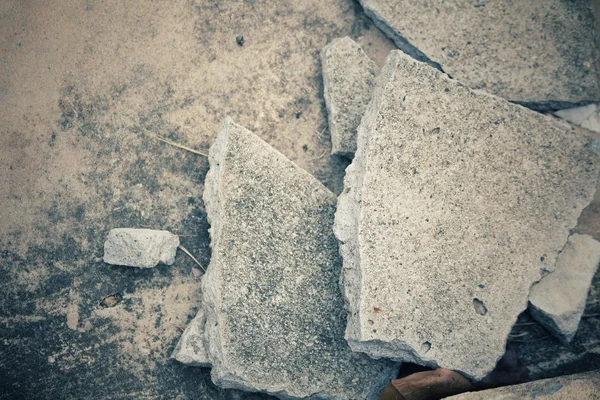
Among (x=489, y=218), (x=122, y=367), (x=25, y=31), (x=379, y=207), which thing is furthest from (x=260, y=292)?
(x=25, y=31)

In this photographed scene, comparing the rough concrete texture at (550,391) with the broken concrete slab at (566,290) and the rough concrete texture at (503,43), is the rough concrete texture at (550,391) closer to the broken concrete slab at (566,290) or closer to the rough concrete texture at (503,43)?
the broken concrete slab at (566,290)

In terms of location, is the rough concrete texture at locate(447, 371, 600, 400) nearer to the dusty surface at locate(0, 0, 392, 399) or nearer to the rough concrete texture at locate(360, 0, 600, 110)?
the dusty surface at locate(0, 0, 392, 399)

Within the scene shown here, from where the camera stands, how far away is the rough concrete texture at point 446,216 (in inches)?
77.4

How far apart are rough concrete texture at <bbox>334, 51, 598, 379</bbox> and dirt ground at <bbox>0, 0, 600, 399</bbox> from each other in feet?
1.66

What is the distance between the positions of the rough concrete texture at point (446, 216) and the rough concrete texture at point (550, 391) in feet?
0.32

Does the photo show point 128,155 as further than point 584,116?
No

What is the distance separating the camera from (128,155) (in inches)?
96.4

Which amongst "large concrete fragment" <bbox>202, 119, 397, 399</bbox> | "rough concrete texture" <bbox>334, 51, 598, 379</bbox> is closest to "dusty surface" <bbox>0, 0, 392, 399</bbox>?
"large concrete fragment" <bbox>202, 119, 397, 399</bbox>

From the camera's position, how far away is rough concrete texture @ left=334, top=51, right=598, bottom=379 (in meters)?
1.97

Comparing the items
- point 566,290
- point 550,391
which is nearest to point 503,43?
point 566,290

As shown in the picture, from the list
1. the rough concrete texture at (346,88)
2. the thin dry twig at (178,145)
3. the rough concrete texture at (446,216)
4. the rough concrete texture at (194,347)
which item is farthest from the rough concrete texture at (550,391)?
the thin dry twig at (178,145)

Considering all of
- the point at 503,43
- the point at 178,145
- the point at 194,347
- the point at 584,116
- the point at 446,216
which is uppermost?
the point at 503,43

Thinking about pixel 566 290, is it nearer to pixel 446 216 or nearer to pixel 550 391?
pixel 550 391

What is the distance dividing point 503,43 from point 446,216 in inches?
44.6
